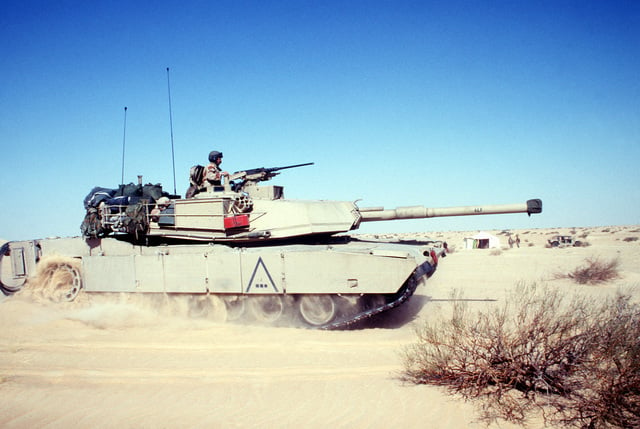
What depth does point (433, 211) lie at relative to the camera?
38.3ft

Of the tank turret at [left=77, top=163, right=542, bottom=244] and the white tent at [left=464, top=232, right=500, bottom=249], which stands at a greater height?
the tank turret at [left=77, top=163, right=542, bottom=244]

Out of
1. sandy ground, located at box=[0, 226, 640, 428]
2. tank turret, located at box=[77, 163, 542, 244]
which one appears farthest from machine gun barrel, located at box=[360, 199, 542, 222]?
sandy ground, located at box=[0, 226, 640, 428]

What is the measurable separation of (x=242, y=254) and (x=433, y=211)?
16.4 feet

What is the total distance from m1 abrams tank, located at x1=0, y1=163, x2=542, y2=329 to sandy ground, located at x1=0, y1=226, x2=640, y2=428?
2.18 ft

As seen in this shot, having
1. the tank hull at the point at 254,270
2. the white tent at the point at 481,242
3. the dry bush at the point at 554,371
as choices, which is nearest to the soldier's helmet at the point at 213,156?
the tank hull at the point at 254,270

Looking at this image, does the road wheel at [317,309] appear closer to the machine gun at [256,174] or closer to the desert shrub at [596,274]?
the machine gun at [256,174]

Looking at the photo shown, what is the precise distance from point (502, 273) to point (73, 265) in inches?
673

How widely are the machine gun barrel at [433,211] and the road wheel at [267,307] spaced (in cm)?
345

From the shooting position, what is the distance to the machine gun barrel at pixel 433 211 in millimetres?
11023

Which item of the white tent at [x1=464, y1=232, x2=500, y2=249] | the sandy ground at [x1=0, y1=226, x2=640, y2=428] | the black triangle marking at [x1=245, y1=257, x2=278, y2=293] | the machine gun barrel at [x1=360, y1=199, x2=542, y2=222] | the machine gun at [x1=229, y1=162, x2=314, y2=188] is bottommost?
the white tent at [x1=464, y1=232, x2=500, y2=249]

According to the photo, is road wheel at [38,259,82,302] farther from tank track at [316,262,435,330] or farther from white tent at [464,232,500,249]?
white tent at [464,232,500,249]

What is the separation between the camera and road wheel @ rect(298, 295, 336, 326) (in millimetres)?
9578

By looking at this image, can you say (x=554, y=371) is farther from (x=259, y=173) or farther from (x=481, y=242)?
(x=481, y=242)

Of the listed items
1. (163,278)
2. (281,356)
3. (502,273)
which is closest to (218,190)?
(163,278)
